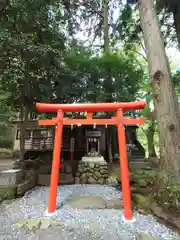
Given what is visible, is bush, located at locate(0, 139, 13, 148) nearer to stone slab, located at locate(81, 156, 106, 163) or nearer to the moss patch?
stone slab, located at locate(81, 156, 106, 163)

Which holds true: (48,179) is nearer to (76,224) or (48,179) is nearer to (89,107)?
(76,224)

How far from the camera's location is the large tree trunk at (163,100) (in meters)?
3.75

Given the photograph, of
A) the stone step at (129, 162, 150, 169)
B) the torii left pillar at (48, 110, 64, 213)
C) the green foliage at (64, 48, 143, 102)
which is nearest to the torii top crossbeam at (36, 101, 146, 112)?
the torii left pillar at (48, 110, 64, 213)

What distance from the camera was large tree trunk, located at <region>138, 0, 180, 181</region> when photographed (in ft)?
12.3

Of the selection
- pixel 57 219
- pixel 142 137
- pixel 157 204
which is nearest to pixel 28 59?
pixel 57 219

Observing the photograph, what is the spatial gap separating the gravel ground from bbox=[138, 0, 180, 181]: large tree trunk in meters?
1.00

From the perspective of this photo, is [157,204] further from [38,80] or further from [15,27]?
[15,27]

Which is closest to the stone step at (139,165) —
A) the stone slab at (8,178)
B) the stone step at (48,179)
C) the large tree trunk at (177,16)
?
the stone step at (48,179)

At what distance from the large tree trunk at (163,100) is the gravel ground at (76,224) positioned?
3.30 feet

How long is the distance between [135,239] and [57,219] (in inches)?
62.1

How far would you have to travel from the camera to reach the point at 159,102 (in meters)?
4.08

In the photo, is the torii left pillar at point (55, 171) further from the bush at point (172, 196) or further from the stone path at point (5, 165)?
the stone path at point (5, 165)

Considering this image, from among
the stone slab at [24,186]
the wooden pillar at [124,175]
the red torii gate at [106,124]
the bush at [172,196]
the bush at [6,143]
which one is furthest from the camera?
the bush at [6,143]

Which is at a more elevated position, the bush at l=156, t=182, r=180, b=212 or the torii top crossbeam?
the torii top crossbeam
